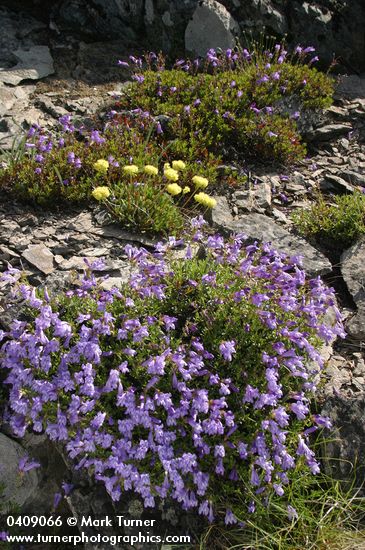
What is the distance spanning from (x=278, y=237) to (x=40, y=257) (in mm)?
2231

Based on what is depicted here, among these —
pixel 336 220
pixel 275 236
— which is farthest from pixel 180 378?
Result: pixel 336 220

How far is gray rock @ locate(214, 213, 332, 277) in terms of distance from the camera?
18.6 ft

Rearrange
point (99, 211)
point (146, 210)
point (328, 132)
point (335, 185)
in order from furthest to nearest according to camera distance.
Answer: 1. point (328, 132)
2. point (335, 185)
3. point (99, 211)
4. point (146, 210)

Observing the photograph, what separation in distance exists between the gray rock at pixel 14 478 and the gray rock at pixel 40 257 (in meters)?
1.47

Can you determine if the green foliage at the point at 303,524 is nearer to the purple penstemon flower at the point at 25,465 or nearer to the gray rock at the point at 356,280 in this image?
the purple penstemon flower at the point at 25,465

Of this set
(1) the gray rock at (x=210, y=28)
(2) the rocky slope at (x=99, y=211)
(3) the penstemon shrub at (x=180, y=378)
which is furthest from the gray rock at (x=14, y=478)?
(1) the gray rock at (x=210, y=28)

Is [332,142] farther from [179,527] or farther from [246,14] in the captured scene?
[179,527]

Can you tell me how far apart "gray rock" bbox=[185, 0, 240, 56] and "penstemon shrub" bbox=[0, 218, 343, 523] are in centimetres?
462

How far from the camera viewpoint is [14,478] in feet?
15.2

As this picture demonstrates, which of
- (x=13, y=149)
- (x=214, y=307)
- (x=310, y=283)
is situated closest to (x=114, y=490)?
(x=214, y=307)

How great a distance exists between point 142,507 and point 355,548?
56.4 inches

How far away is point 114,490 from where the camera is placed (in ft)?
13.2

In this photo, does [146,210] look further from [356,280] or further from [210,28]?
[210,28]

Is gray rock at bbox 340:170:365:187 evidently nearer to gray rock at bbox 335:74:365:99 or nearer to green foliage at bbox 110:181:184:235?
Result: gray rock at bbox 335:74:365:99
